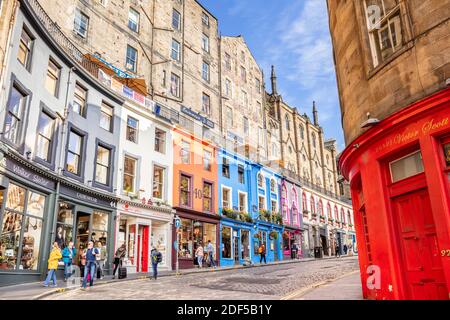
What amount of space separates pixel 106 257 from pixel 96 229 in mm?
1566

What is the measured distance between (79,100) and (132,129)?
4.34 meters

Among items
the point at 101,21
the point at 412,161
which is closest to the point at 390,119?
the point at 412,161

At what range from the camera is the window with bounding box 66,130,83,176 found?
18359 mm

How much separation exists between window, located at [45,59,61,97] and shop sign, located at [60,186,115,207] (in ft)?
14.4

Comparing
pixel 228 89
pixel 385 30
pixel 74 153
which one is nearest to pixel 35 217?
pixel 74 153

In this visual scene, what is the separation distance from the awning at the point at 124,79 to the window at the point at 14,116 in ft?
24.3

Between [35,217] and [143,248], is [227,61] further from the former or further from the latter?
[35,217]

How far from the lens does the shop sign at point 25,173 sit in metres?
13.4

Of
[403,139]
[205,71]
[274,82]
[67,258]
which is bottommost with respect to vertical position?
[67,258]

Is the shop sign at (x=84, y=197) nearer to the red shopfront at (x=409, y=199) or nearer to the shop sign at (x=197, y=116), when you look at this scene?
the shop sign at (x=197, y=116)

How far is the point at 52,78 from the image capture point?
17.3m

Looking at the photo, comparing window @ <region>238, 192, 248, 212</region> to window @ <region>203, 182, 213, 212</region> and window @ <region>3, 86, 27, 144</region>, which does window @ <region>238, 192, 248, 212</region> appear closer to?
window @ <region>203, 182, 213, 212</region>

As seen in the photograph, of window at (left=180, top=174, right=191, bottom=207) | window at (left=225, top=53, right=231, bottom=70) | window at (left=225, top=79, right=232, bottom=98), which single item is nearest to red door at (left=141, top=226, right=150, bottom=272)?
window at (left=180, top=174, right=191, bottom=207)
